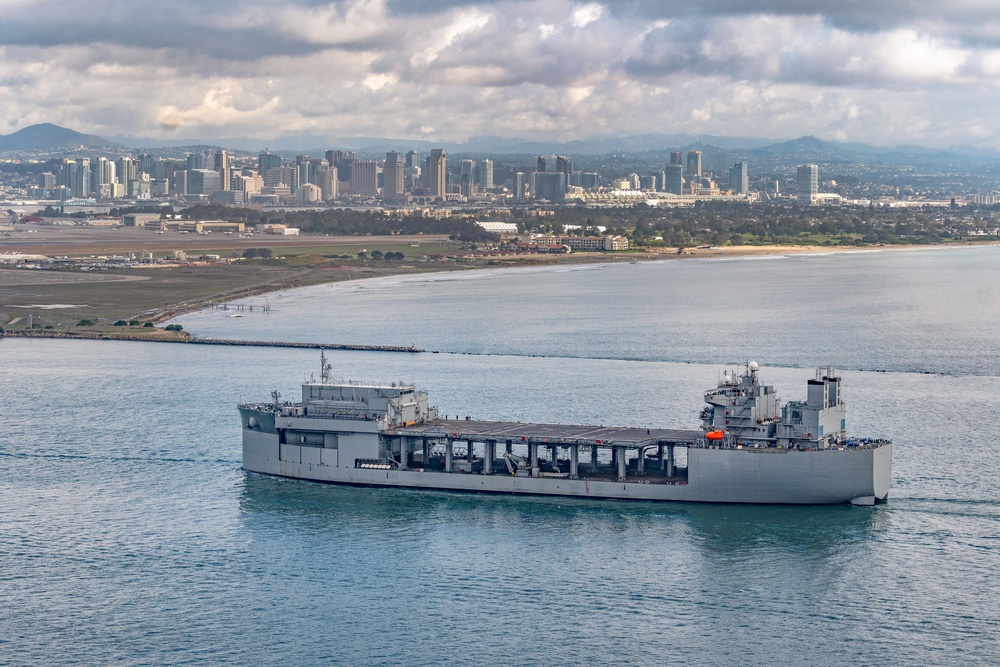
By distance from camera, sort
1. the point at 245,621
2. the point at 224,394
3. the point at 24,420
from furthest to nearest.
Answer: the point at 224,394 < the point at 24,420 < the point at 245,621

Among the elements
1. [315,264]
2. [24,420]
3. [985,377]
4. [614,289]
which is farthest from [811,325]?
[315,264]

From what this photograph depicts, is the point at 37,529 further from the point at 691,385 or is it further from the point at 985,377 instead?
the point at 985,377

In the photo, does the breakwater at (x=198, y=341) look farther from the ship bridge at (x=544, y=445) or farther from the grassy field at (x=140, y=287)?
the ship bridge at (x=544, y=445)

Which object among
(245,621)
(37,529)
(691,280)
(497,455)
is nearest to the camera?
(245,621)

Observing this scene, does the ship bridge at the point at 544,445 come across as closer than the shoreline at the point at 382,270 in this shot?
Yes

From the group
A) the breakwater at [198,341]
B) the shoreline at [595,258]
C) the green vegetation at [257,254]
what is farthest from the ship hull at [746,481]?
the green vegetation at [257,254]

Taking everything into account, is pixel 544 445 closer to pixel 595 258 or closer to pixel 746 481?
pixel 746 481

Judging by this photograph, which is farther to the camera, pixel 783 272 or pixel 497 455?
pixel 783 272
